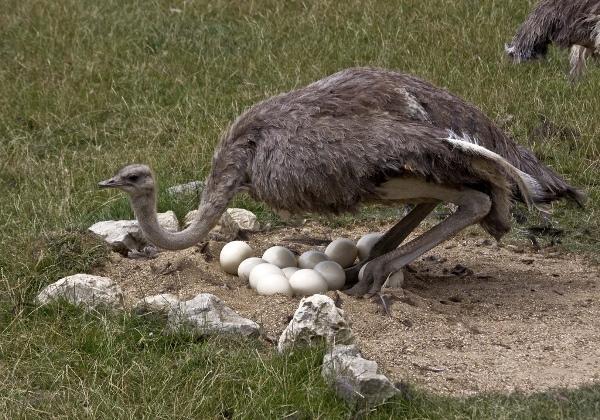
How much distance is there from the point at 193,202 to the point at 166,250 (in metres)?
0.70

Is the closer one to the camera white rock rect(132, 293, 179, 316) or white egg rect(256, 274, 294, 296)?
white rock rect(132, 293, 179, 316)

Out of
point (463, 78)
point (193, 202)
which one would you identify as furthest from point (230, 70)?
point (193, 202)

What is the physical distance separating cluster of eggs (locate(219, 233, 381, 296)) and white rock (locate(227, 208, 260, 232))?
2.11ft

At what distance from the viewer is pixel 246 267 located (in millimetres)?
6074

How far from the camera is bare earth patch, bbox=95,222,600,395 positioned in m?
5.02

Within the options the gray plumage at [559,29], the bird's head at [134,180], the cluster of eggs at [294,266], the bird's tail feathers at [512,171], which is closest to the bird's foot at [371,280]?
the cluster of eggs at [294,266]

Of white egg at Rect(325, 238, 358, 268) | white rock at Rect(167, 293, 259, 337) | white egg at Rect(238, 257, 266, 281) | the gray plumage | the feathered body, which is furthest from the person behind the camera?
the gray plumage

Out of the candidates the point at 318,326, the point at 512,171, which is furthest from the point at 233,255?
the point at 512,171

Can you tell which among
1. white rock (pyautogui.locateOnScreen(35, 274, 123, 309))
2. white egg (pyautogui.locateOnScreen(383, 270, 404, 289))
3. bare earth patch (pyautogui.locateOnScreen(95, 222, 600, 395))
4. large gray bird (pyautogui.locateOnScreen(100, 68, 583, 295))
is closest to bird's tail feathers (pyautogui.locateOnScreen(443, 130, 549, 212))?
large gray bird (pyautogui.locateOnScreen(100, 68, 583, 295))

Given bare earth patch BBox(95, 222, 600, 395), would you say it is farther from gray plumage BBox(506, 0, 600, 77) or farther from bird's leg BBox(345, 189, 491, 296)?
gray plumage BBox(506, 0, 600, 77)

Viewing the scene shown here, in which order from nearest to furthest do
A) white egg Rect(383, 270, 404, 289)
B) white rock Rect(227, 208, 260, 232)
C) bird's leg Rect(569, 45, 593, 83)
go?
white egg Rect(383, 270, 404, 289) < white rock Rect(227, 208, 260, 232) < bird's leg Rect(569, 45, 593, 83)

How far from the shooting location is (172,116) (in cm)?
855

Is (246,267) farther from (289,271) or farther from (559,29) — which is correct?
(559,29)

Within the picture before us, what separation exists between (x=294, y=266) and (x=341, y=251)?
0.92ft
